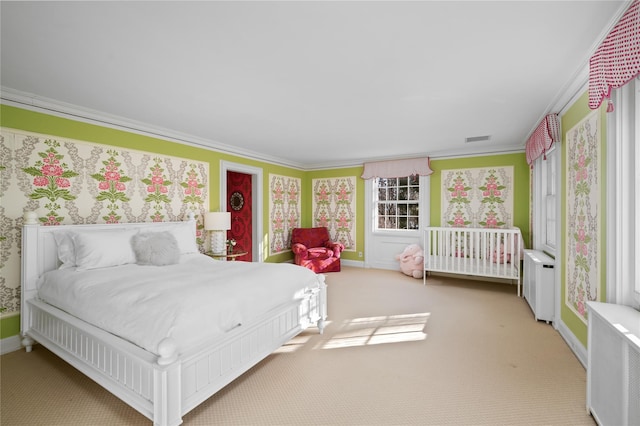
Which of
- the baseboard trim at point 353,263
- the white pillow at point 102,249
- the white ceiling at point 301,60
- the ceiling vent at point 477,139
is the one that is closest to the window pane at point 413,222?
the baseboard trim at point 353,263


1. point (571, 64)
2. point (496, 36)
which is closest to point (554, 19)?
point (496, 36)

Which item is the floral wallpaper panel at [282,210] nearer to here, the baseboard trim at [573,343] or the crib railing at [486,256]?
the crib railing at [486,256]

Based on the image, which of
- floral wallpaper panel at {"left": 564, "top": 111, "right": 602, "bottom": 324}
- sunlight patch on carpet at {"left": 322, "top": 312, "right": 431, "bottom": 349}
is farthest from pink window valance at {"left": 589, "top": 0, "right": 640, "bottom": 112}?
sunlight patch on carpet at {"left": 322, "top": 312, "right": 431, "bottom": 349}

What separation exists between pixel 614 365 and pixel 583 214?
1.35 meters

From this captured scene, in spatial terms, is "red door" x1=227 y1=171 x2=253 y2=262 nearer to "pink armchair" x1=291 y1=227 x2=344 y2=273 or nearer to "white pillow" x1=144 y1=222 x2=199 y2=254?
"pink armchair" x1=291 y1=227 x2=344 y2=273

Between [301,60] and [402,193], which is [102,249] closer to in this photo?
[301,60]

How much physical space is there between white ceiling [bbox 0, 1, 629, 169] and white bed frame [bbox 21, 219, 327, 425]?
151 centimetres

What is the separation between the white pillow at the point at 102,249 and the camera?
2.62 m

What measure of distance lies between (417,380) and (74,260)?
10.3ft

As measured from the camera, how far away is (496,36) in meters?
1.81

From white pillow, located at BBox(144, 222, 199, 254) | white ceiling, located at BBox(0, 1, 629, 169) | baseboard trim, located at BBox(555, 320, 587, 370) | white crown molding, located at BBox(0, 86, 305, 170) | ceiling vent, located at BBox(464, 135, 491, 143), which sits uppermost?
ceiling vent, located at BBox(464, 135, 491, 143)

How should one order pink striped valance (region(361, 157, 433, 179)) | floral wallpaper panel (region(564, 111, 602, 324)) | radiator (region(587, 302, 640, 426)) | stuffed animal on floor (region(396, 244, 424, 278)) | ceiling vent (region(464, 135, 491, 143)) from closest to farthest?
radiator (region(587, 302, 640, 426)), floral wallpaper panel (region(564, 111, 602, 324)), ceiling vent (region(464, 135, 491, 143)), stuffed animal on floor (region(396, 244, 424, 278)), pink striped valance (region(361, 157, 433, 179))

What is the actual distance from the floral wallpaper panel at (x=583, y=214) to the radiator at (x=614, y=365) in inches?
24.2

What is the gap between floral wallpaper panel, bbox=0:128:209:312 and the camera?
2.62 meters
